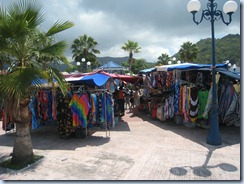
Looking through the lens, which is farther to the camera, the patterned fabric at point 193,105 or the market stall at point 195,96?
the patterned fabric at point 193,105

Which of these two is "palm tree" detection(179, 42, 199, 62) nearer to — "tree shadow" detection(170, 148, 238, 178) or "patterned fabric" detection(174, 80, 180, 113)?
"patterned fabric" detection(174, 80, 180, 113)

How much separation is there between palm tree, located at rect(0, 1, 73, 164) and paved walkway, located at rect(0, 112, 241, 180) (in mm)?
928

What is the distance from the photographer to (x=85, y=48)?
32344 mm

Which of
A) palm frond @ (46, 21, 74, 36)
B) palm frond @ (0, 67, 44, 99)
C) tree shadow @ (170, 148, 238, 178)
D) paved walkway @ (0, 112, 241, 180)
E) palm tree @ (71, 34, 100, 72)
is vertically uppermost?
palm tree @ (71, 34, 100, 72)

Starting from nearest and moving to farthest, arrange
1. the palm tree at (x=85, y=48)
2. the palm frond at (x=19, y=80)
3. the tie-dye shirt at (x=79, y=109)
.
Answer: the palm frond at (x=19, y=80) → the tie-dye shirt at (x=79, y=109) → the palm tree at (x=85, y=48)

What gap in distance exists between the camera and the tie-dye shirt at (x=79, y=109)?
707cm

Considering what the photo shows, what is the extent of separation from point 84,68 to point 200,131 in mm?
20728

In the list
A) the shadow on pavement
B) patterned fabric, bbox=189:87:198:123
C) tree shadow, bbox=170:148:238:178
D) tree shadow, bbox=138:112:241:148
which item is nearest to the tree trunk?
the shadow on pavement

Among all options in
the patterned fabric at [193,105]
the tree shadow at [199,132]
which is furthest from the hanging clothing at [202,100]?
the tree shadow at [199,132]

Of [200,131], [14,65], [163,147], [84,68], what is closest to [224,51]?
[84,68]

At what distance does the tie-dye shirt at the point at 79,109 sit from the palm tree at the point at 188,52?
34.1 meters

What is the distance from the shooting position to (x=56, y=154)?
6086 millimetres

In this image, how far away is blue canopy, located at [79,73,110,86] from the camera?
7.66 meters

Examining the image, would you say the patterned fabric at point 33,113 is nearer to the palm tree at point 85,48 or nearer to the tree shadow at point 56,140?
the tree shadow at point 56,140
